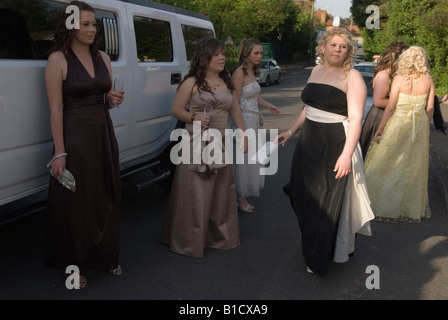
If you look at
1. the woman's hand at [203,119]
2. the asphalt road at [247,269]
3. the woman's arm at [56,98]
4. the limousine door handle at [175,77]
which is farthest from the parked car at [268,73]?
the woman's arm at [56,98]

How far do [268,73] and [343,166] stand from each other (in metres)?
22.6

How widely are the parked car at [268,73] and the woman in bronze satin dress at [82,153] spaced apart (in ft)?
70.8

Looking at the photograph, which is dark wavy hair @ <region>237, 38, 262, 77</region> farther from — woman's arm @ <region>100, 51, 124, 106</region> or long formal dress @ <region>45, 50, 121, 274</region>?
long formal dress @ <region>45, 50, 121, 274</region>

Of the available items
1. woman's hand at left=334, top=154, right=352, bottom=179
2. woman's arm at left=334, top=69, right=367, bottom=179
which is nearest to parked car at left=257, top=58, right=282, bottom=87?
woman's arm at left=334, top=69, right=367, bottom=179

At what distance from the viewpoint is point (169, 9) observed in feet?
18.7

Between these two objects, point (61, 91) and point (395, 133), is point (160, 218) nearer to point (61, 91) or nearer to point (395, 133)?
point (61, 91)

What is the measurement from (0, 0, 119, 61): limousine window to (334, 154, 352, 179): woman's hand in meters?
2.33

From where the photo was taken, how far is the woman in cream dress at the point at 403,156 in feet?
18.3

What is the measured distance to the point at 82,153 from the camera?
3.51 meters

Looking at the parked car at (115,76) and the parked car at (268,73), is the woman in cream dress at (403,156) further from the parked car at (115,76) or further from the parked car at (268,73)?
the parked car at (268,73)

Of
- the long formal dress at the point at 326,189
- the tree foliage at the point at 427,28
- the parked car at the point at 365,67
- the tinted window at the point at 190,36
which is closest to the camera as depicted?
the long formal dress at the point at 326,189

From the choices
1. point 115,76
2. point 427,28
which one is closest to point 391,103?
point 115,76

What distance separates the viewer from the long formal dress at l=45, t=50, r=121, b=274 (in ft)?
11.3
